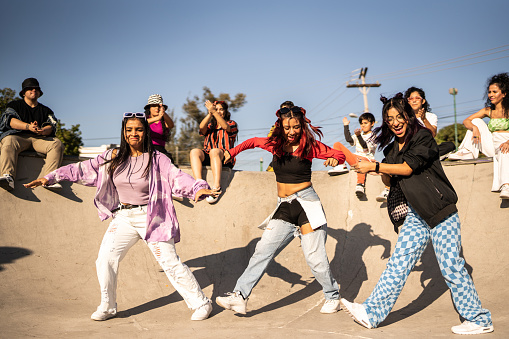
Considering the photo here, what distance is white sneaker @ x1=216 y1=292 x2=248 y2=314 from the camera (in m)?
4.76

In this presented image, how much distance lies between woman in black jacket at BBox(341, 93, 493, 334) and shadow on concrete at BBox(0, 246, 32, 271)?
427 cm

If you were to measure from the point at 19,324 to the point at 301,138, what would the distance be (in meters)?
3.43

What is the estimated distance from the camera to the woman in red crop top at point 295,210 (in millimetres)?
4977

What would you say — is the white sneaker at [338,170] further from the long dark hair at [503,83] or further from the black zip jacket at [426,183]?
the black zip jacket at [426,183]

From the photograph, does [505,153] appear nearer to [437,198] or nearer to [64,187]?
[437,198]

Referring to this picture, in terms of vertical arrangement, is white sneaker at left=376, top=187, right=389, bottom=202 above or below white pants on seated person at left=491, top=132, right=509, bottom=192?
below

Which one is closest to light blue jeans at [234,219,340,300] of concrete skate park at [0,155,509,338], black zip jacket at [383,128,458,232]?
concrete skate park at [0,155,509,338]

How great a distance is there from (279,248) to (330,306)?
0.83 meters

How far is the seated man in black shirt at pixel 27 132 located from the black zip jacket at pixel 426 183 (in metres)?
5.10

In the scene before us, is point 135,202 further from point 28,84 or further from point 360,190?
point 360,190

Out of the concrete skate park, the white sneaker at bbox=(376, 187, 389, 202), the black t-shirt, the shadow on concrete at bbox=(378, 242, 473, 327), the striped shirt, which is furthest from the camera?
the striped shirt

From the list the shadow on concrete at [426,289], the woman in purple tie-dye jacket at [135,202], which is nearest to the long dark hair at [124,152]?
the woman in purple tie-dye jacket at [135,202]

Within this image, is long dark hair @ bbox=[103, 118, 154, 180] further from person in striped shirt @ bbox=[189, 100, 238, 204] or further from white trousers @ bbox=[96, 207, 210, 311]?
person in striped shirt @ bbox=[189, 100, 238, 204]

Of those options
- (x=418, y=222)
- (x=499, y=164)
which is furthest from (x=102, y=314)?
(x=499, y=164)
